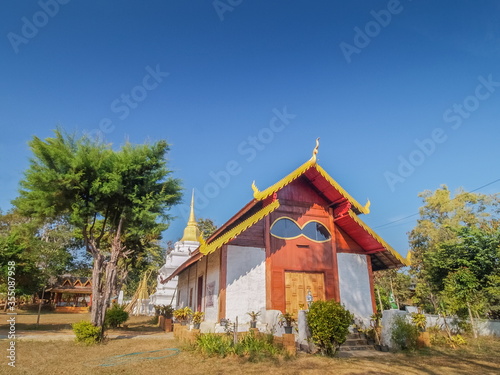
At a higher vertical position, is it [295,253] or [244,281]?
[295,253]

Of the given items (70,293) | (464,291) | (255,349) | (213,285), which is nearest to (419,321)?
(255,349)

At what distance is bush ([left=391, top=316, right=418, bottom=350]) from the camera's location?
384 inches

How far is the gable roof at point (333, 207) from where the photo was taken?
12.0 meters

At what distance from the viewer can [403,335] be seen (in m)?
9.80

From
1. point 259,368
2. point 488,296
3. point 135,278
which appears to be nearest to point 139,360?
point 259,368

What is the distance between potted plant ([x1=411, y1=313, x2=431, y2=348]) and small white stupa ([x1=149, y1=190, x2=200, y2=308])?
70.1 ft

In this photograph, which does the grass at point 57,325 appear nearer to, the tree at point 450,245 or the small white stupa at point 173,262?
the small white stupa at point 173,262

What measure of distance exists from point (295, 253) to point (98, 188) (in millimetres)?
8203

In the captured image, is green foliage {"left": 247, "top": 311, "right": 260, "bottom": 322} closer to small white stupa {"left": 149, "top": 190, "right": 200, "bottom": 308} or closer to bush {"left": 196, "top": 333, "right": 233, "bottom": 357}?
bush {"left": 196, "top": 333, "right": 233, "bottom": 357}

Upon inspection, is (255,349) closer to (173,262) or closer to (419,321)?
(419,321)

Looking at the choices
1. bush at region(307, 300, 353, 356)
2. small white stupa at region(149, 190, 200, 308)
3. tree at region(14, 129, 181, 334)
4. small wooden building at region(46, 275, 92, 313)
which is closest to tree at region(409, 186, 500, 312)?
bush at region(307, 300, 353, 356)

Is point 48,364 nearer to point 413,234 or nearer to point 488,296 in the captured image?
point 488,296

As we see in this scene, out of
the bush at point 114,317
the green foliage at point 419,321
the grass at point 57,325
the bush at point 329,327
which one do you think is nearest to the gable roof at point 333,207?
the green foliage at point 419,321

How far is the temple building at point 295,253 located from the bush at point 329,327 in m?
2.51
